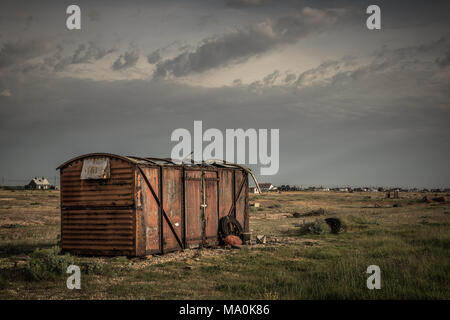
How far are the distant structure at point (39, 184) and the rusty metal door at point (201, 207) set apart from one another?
97019 millimetres

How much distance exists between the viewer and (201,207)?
15602 millimetres

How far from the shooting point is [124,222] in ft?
42.2

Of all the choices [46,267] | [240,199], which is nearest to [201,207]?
[240,199]

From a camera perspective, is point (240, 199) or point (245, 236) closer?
point (245, 236)

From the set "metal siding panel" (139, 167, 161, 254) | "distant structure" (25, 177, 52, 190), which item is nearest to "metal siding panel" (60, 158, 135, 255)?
"metal siding panel" (139, 167, 161, 254)

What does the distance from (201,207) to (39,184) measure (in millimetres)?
102604

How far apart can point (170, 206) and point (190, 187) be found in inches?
48.4

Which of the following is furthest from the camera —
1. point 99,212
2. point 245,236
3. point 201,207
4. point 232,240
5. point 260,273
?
point 245,236

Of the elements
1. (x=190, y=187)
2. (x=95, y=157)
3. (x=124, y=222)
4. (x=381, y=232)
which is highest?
(x=95, y=157)

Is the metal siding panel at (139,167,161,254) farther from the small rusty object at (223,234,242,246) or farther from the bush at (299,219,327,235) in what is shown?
the bush at (299,219,327,235)

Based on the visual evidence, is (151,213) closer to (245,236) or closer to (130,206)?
(130,206)

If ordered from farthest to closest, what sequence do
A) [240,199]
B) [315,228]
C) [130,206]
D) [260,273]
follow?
1. [315,228]
2. [240,199]
3. [130,206]
4. [260,273]
